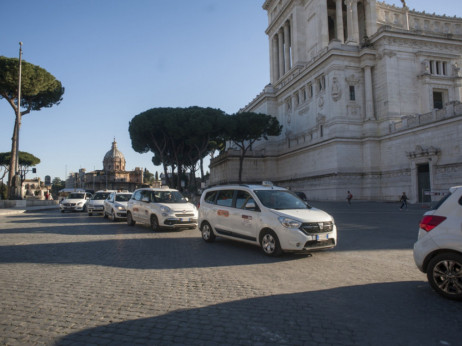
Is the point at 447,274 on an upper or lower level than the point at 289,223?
lower

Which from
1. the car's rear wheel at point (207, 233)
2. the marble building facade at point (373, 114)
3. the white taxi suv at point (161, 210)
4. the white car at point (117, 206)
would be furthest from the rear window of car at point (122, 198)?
the marble building facade at point (373, 114)

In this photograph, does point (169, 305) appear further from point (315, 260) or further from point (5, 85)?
point (5, 85)

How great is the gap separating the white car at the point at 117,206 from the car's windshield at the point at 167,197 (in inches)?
156

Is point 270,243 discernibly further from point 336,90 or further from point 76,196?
point 336,90

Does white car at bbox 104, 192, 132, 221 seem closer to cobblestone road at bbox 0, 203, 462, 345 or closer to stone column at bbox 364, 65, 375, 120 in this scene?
cobblestone road at bbox 0, 203, 462, 345

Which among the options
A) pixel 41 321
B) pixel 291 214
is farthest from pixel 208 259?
pixel 41 321

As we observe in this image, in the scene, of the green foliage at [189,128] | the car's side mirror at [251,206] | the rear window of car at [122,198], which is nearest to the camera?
the car's side mirror at [251,206]

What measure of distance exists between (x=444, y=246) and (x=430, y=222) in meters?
0.37

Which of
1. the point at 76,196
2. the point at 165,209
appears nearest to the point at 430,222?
the point at 165,209

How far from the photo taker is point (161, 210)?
12328 mm

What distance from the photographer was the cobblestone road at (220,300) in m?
3.44

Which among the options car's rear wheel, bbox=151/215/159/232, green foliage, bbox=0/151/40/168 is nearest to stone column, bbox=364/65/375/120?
car's rear wheel, bbox=151/215/159/232

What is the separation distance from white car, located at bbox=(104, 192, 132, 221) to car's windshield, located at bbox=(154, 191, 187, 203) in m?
3.96

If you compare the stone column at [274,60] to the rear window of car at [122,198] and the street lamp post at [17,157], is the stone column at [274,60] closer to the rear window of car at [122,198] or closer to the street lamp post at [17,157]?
the street lamp post at [17,157]
